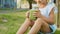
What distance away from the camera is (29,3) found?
3.32 m

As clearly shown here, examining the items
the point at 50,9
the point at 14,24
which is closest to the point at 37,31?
the point at 50,9

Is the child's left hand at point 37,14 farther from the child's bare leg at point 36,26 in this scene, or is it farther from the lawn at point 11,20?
the lawn at point 11,20

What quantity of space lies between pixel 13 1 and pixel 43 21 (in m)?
1.80

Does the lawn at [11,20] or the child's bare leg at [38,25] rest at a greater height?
the child's bare leg at [38,25]

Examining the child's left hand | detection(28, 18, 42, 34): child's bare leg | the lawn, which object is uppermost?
the child's left hand

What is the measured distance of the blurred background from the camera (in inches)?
130

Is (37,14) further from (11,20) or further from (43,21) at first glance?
(11,20)

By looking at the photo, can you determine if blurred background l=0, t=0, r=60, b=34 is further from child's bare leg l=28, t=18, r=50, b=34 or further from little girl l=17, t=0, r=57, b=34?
child's bare leg l=28, t=18, r=50, b=34

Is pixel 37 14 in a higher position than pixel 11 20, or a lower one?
higher

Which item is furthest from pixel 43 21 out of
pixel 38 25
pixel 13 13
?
pixel 13 13

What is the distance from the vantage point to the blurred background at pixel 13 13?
3290 millimetres

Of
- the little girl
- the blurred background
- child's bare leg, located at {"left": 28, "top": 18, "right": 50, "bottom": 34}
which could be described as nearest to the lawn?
the blurred background

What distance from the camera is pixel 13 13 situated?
344 centimetres

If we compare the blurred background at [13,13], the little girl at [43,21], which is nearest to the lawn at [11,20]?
the blurred background at [13,13]
